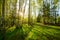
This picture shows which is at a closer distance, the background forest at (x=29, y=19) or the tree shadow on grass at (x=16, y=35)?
the background forest at (x=29, y=19)

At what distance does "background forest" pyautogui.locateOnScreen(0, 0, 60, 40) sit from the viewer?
3.15 metres

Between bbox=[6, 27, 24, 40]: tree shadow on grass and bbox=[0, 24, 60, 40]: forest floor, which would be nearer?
bbox=[0, 24, 60, 40]: forest floor

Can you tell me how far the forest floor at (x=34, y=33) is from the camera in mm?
3094

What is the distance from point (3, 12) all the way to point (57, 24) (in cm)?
118

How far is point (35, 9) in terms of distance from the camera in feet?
10.8

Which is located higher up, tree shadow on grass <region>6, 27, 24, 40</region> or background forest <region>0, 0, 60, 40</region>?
background forest <region>0, 0, 60, 40</region>

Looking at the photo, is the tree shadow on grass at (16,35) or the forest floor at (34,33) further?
the tree shadow on grass at (16,35)

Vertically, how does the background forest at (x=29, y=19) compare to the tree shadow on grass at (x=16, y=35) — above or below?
above

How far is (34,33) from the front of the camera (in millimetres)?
3180

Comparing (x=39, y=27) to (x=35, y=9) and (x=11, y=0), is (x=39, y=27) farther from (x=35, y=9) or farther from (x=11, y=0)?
(x=11, y=0)

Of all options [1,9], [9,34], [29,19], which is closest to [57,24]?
[29,19]

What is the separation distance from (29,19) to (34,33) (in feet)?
1.04

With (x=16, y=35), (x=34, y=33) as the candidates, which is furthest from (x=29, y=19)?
(x=16, y=35)

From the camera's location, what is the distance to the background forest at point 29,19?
315cm
